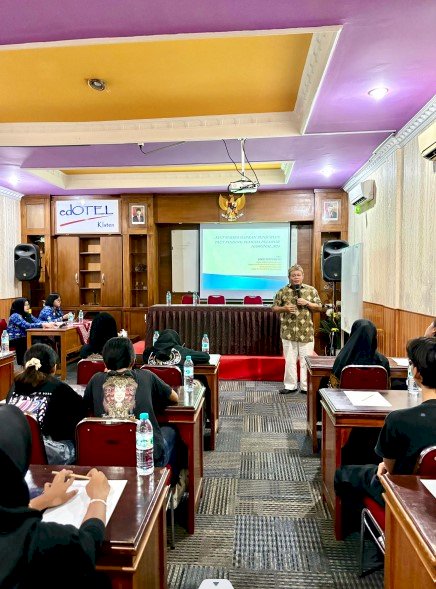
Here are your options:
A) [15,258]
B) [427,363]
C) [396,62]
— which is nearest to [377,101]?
[396,62]

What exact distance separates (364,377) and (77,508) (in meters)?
2.20

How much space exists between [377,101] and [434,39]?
39.4 inches

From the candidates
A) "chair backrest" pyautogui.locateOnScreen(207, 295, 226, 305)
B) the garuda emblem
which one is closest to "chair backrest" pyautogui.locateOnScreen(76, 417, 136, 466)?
"chair backrest" pyautogui.locateOnScreen(207, 295, 226, 305)

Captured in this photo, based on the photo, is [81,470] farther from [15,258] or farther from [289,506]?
[15,258]

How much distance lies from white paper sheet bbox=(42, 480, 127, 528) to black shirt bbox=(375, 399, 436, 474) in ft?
3.33

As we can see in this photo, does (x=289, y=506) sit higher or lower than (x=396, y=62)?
lower

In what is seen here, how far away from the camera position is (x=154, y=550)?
1586 millimetres

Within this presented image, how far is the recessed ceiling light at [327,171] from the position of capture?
632cm

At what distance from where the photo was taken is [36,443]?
201cm

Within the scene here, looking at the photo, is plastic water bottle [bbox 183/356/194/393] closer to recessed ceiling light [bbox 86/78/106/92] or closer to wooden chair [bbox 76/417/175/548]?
wooden chair [bbox 76/417/175/548]

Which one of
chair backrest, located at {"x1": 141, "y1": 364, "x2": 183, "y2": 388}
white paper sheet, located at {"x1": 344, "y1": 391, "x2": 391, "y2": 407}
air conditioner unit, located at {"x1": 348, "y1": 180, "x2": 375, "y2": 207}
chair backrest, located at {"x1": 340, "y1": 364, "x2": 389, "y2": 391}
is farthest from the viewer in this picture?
air conditioner unit, located at {"x1": 348, "y1": 180, "x2": 375, "y2": 207}

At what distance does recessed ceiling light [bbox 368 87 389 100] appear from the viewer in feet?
11.3

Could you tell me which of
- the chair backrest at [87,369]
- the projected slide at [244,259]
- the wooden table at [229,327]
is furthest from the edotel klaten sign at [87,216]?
the chair backrest at [87,369]

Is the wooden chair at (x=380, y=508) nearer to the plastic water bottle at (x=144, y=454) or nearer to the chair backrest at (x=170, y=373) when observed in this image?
the plastic water bottle at (x=144, y=454)
